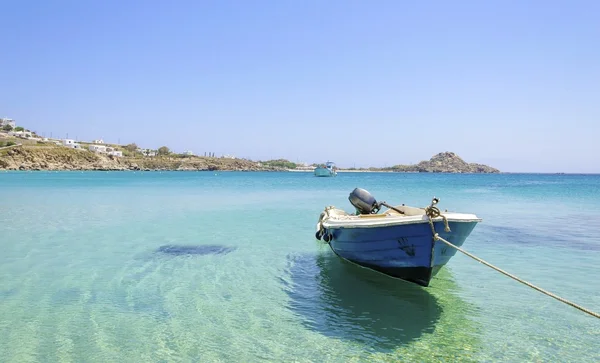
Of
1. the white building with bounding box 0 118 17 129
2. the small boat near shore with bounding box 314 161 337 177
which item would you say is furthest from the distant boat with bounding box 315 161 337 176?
the white building with bounding box 0 118 17 129

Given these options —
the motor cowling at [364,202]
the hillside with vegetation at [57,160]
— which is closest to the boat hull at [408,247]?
the motor cowling at [364,202]

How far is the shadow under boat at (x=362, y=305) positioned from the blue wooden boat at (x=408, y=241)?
41 centimetres

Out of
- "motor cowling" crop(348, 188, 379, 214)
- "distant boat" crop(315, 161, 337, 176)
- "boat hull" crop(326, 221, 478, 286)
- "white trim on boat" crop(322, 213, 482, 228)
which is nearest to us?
"white trim on boat" crop(322, 213, 482, 228)

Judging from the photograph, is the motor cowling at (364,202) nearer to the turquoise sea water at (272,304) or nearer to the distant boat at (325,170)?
the turquoise sea water at (272,304)

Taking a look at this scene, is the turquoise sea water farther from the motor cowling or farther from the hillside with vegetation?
the hillside with vegetation

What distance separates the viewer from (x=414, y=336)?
6.82 meters

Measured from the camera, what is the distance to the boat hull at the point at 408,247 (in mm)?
8164

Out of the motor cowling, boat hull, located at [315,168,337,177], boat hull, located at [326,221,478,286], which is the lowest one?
boat hull, located at [326,221,478,286]

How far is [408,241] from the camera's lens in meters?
8.42

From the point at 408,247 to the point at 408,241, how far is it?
151mm

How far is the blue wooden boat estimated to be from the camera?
802 centimetres

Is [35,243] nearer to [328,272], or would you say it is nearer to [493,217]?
[328,272]

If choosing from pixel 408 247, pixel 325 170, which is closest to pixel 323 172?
pixel 325 170

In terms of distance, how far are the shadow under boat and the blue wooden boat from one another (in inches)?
16.1
